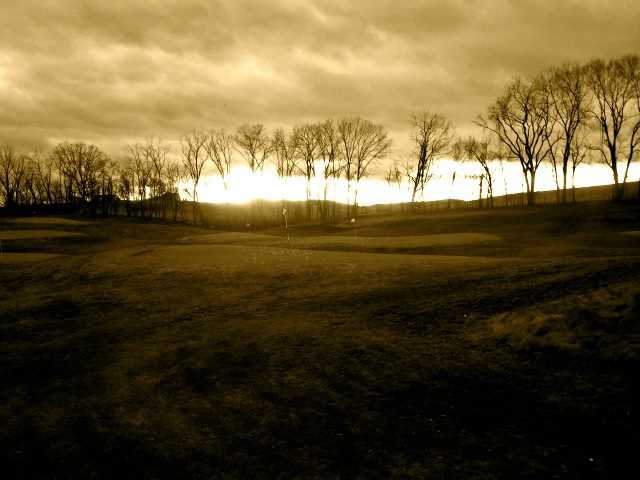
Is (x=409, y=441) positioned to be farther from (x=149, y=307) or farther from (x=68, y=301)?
(x=68, y=301)

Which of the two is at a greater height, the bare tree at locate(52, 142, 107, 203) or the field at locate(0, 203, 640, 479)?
the bare tree at locate(52, 142, 107, 203)

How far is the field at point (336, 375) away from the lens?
19.4ft

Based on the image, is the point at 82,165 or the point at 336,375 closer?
the point at 336,375

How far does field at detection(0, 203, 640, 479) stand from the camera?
5.91 metres

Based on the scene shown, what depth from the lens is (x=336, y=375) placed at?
28.4 feet

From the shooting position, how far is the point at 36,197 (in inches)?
4464

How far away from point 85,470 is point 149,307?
10.0 meters

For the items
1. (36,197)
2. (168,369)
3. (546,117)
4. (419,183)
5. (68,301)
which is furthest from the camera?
(36,197)

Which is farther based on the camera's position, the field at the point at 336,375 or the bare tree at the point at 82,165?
the bare tree at the point at 82,165

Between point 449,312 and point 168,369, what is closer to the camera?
point 168,369

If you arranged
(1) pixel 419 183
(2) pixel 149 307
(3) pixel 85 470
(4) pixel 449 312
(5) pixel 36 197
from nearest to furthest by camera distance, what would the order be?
(3) pixel 85 470
(4) pixel 449 312
(2) pixel 149 307
(1) pixel 419 183
(5) pixel 36 197

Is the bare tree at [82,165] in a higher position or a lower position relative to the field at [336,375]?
higher

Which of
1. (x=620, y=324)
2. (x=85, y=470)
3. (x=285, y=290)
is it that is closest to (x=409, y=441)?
(x=85, y=470)

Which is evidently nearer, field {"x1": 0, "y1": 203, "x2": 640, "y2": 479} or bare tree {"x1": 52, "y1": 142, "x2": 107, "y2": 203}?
field {"x1": 0, "y1": 203, "x2": 640, "y2": 479}
